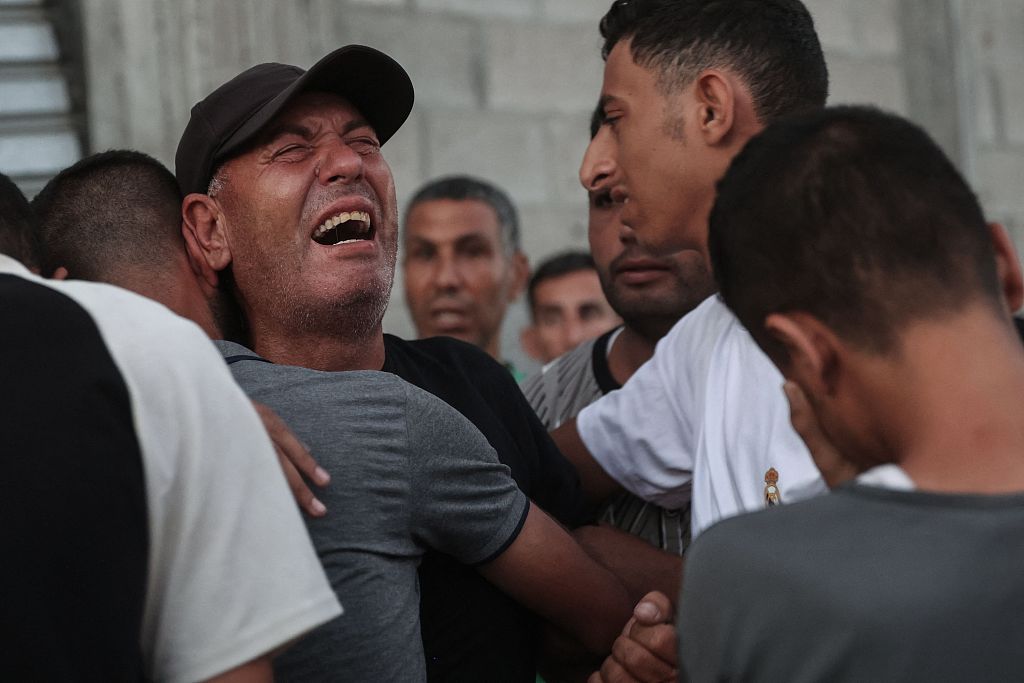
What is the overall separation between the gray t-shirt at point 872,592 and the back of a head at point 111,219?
1284 mm

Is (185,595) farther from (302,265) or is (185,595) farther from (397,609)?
(302,265)

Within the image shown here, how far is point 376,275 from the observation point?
8.30ft

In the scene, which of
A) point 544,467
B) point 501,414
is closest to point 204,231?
point 501,414

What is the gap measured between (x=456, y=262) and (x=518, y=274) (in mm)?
392

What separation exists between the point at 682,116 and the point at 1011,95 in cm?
458

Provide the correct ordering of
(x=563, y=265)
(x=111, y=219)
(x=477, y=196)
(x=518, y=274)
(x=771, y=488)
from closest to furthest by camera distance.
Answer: (x=771, y=488) → (x=111, y=219) → (x=477, y=196) → (x=518, y=274) → (x=563, y=265)

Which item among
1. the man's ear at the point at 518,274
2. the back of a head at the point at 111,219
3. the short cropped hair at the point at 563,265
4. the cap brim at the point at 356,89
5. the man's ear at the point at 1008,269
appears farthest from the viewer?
the short cropped hair at the point at 563,265

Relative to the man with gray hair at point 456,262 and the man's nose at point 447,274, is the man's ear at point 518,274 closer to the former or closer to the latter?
the man with gray hair at point 456,262

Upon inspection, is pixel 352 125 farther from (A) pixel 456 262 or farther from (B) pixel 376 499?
(A) pixel 456 262

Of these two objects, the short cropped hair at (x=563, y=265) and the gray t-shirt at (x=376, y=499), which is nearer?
the gray t-shirt at (x=376, y=499)

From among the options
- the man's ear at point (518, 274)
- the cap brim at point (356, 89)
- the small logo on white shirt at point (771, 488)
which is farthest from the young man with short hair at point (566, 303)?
the small logo on white shirt at point (771, 488)

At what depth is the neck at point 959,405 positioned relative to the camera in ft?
4.60

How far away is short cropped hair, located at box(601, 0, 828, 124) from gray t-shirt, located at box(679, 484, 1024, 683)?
44.7 inches

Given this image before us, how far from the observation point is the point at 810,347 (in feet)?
4.97
